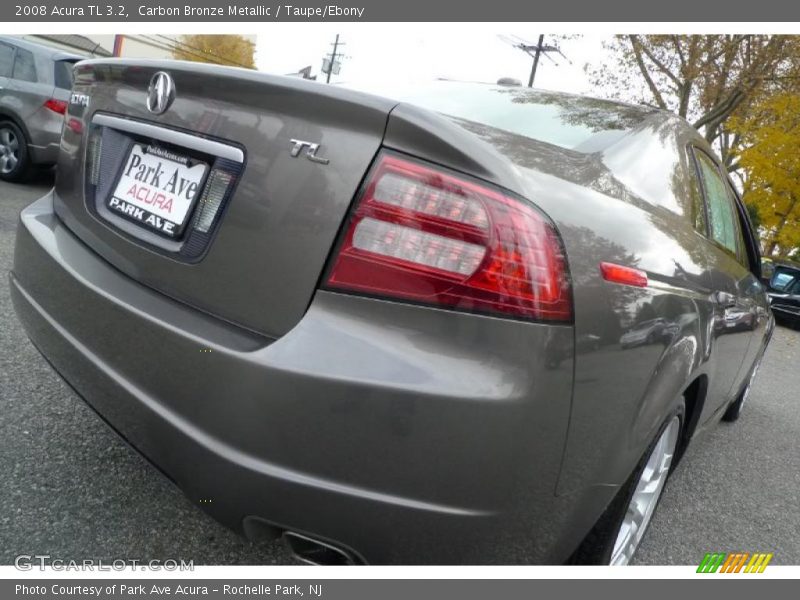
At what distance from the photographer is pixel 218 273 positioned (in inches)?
56.6

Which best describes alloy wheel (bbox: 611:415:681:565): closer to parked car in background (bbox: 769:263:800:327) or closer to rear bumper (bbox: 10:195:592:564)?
rear bumper (bbox: 10:195:592:564)

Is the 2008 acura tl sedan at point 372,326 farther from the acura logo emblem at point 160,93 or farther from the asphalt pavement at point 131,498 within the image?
the asphalt pavement at point 131,498

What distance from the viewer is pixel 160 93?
160 centimetres

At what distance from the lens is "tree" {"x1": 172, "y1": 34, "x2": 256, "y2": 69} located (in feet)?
139

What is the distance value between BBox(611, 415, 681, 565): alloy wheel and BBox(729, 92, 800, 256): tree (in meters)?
15.8

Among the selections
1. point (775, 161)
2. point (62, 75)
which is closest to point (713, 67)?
point (775, 161)

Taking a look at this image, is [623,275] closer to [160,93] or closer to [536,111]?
[536,111]

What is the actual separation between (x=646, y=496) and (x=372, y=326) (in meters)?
1.28

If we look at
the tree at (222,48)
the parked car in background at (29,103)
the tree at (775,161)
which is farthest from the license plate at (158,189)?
the tree at (222,48)

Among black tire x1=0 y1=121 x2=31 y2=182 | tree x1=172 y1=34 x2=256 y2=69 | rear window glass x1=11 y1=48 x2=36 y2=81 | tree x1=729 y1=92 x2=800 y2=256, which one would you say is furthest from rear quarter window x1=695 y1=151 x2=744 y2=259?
tree x1=172 y1=34 x2=256 y2=69

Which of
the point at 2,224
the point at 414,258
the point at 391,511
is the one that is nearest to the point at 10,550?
the point at 391,511

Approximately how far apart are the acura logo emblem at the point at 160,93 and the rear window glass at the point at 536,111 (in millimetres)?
646

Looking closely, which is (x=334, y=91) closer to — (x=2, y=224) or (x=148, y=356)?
(x=148, y=356)

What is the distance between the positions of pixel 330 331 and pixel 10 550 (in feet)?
3.70
